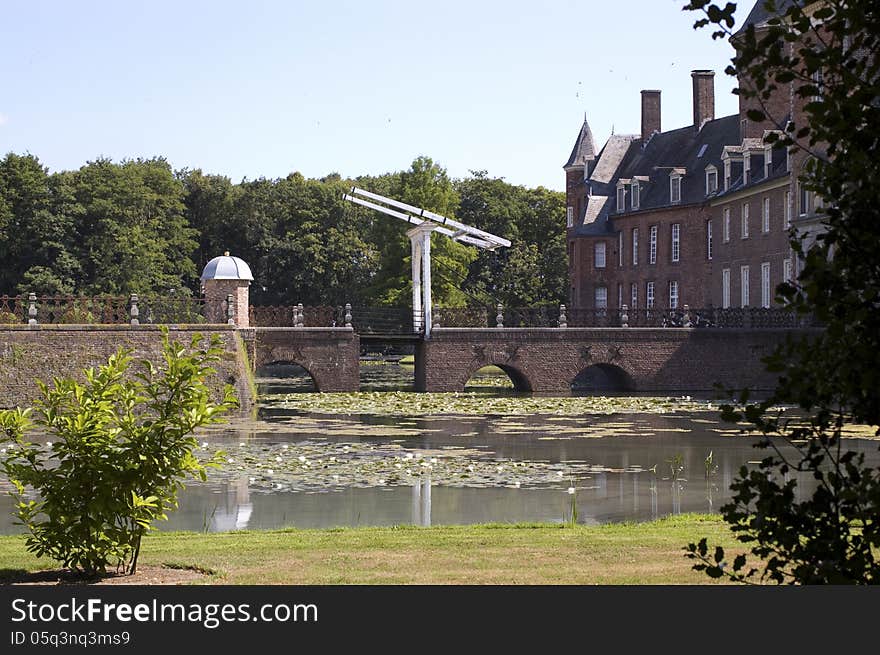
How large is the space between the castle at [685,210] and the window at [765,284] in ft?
0.11

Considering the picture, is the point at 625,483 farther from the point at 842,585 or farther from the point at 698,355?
the point at 698,355

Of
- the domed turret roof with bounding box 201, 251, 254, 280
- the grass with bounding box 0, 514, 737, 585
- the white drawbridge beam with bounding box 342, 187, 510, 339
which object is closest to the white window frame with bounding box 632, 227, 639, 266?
the white drawbridge beam with bounding box 342, 187, 510, 339

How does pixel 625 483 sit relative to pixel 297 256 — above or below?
below

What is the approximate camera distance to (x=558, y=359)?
129 feet

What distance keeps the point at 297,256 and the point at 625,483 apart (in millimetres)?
45722

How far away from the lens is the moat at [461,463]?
554 inches

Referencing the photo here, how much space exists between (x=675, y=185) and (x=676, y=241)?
2.21 m

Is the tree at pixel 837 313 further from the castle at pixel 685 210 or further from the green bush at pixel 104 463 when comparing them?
the castle at pixel 685 210

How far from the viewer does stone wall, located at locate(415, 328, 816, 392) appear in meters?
38.8

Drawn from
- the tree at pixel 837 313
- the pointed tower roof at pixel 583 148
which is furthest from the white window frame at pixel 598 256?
the tree at pixel 837 313

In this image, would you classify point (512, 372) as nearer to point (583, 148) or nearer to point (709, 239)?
point (709, 239)

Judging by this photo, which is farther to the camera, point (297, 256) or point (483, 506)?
point (297, 256)

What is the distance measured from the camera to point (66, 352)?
3078 centimetres
